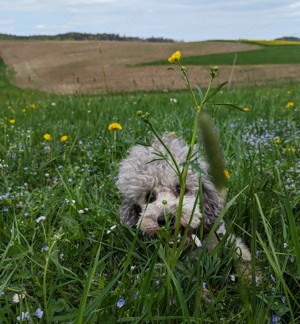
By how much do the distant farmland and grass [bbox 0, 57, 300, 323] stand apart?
7.77 feet

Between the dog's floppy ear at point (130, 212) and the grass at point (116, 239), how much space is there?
3.1 inches

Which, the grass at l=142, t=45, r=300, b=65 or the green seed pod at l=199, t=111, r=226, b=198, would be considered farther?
the grass at l=142, t=45, r=300, b=65

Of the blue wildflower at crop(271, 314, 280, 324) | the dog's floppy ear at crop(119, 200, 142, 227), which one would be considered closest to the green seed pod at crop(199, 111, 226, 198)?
the blue wildflower at crop(271, 314, 280, 324)

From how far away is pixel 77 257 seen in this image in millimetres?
2816

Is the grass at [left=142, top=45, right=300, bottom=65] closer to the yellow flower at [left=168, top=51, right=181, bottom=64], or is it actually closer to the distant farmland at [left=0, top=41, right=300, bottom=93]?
the distant farmland at [left=0, top=41, right=300, bottom=93]

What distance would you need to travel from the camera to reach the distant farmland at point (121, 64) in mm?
8789

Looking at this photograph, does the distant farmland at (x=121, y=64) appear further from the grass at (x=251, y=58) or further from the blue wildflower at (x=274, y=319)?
the blue wildflower at (x=274, y=319)

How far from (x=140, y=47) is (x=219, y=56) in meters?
5.09

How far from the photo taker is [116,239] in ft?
9.39

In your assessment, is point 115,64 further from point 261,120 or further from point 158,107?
point 261,120

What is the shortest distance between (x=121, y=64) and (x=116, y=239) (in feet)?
46.3

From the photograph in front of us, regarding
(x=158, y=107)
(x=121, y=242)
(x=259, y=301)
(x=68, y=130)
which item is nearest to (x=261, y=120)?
(x=158, y=107)

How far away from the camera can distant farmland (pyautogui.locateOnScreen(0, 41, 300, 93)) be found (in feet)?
28.8

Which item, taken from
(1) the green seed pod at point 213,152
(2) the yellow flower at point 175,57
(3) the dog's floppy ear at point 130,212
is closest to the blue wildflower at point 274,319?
(1) the green seed pod at point 213,152
